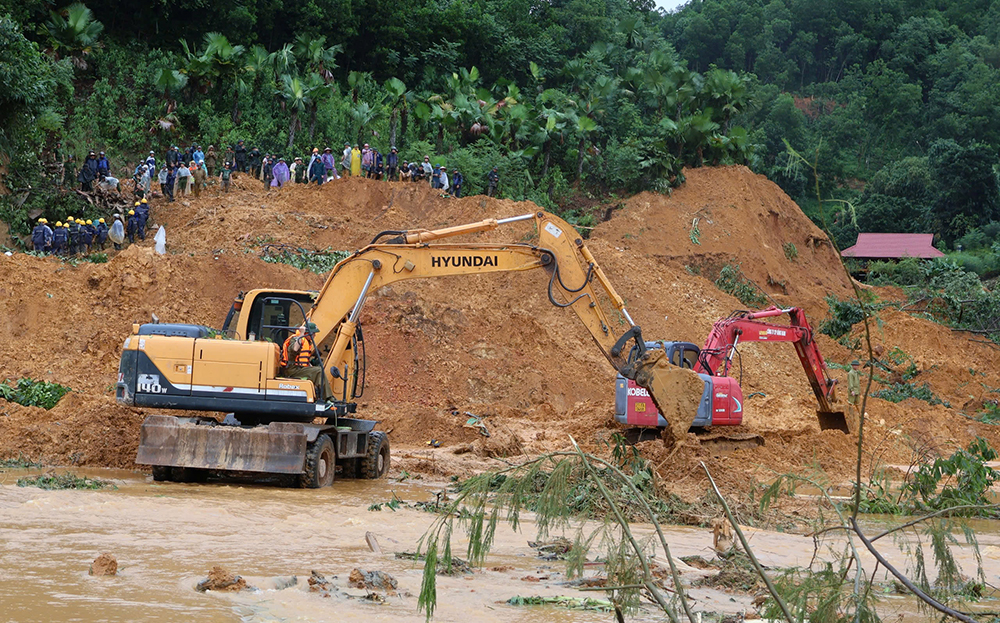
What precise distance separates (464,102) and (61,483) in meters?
29.1

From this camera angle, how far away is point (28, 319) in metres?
22.0

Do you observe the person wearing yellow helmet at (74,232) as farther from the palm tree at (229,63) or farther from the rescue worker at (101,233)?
the palm tree at (229,63)

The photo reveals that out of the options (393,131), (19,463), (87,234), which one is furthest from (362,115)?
(19,463)

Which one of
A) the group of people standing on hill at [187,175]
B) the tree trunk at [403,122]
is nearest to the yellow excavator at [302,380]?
the group of people standing on hill at [187,175]

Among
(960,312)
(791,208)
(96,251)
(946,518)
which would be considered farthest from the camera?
(791,208)

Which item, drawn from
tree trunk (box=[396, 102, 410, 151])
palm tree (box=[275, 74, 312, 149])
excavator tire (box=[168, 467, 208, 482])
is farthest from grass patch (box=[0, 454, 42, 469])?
tree trunk (box=[396, 102, 410, 151])

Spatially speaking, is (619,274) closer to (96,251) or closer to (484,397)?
(484,397)

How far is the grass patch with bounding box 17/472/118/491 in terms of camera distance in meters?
12.3

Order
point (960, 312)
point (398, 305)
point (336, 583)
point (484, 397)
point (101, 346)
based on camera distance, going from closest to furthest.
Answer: point (336, 583), point (101, 346), point (484, 397), point (398, 305), point (960, 312)

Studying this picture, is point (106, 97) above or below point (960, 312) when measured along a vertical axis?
above

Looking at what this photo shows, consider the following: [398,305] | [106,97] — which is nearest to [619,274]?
[398,305]

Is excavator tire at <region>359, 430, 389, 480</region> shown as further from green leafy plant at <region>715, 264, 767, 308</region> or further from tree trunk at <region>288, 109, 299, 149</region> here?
tree trunk at <region>288, 109, 299, 149</region>

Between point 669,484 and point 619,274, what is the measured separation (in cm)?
1609

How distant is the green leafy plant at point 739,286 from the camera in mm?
32906
